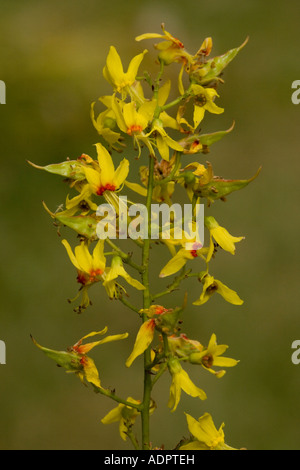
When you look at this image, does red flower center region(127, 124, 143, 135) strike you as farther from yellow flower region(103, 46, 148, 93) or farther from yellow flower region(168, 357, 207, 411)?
yellow flower region(168, 357, 207, 411)

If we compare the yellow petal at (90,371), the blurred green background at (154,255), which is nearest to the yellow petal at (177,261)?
the yellow petal at (90,371)

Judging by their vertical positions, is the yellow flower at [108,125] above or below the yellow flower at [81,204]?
above

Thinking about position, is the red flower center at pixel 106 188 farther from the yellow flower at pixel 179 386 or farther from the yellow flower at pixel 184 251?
the yellow flower at pixel 179 386

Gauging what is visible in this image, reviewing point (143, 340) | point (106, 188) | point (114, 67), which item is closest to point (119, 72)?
A: point (114, 67)

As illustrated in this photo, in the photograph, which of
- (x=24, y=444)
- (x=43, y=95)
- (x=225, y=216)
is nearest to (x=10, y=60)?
(x=43, y=95)

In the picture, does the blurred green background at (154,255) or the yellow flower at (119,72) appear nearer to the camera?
the yellow flower at (119,72)

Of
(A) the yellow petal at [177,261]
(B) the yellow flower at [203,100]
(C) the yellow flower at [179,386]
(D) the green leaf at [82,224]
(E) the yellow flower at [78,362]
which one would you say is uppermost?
(B) the yellow flower at [203,100]
